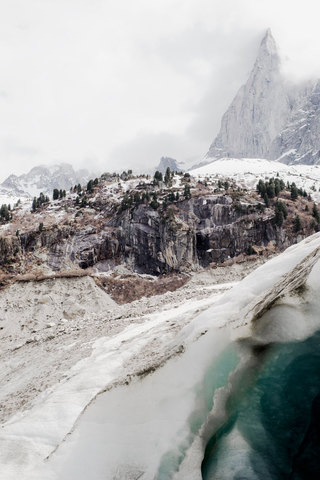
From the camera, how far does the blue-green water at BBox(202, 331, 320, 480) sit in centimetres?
571

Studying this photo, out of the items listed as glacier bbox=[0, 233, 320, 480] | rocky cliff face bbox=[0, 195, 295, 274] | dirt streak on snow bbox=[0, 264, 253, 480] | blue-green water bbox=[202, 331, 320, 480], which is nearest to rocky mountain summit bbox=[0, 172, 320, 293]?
rocky cliff face bbox=[0, 195, 295, 274]

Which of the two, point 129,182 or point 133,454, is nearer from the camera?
point 133,454

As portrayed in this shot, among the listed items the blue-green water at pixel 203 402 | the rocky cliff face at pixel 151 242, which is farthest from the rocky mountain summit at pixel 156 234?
the blue-green water at pixel 203 402

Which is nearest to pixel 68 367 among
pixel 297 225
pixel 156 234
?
pixel 156 234

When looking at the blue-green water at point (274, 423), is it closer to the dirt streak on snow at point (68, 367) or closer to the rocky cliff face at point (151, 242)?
the dirt streak on snow at point (68, 367)

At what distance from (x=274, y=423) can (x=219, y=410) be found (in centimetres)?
97

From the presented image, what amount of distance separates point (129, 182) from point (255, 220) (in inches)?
1621

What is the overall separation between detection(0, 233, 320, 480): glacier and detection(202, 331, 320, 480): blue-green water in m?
0.02

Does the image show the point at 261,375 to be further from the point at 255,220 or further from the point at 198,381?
the point at 255,220

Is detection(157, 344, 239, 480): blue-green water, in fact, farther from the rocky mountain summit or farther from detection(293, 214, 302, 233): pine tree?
detection(293, 214, 302, 233): pine tree

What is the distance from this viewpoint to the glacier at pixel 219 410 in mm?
5902

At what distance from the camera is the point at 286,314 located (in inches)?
283

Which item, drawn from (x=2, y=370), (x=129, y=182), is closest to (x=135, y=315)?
(x=2, y=370)

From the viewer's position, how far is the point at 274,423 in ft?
20.3
